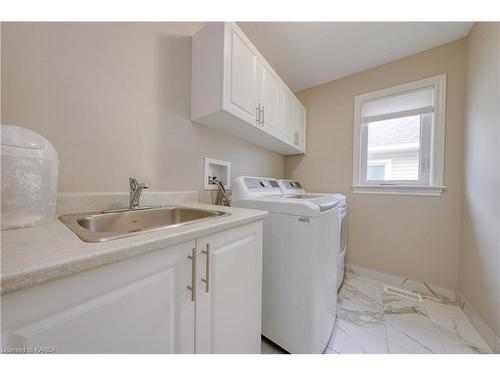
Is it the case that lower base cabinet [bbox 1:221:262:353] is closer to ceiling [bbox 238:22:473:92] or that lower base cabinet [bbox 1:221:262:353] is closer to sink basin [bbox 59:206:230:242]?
sink basin [bbox 59:206:230:242]

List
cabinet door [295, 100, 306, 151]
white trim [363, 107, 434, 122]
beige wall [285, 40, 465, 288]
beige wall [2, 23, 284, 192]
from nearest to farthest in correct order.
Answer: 1. beige wall [2, 23, 284, 192]
2. beige wall [285, 40, 465, 288]
3. white trim [363, 107, 434, 122]
4. cabinet door [295, 100, 306, 151]

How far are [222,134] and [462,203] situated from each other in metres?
2.32

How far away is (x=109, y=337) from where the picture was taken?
1.50ft

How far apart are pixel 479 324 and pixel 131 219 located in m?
2.49

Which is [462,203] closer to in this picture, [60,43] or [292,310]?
[292,310]

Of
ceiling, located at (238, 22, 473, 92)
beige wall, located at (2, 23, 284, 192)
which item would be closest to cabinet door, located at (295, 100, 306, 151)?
ceiling, located at (238, 22, 473, 92)

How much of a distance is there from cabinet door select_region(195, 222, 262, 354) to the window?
1.85m

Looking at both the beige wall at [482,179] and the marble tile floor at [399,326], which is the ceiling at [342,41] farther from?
the marble tile floor at [399,326]

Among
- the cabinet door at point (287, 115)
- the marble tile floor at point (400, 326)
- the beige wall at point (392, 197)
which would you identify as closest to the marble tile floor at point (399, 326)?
the marble tile floor at point (400, 326)

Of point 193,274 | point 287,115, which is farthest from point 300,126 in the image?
point 193,274

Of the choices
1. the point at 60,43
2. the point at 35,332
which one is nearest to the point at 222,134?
the point at 60,43

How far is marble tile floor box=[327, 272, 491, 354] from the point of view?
1.20m

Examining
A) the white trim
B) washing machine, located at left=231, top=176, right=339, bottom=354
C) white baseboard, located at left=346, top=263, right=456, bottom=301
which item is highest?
the white trim

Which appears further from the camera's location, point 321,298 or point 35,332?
point 321,298
